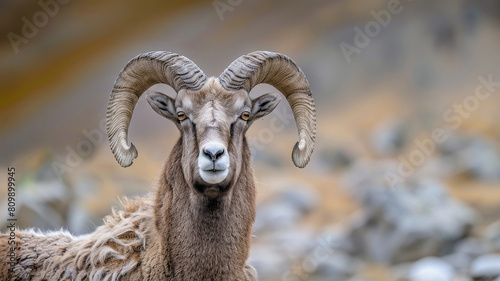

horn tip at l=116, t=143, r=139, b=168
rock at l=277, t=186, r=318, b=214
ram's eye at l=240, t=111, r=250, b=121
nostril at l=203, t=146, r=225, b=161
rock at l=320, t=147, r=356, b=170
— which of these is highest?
rock at l=320, t=147, r=356, b=170

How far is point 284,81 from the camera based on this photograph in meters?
6.14

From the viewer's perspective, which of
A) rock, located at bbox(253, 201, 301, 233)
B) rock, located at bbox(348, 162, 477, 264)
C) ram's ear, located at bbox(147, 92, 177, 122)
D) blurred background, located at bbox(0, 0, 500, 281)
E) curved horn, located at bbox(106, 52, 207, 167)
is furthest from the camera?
rock, located at bbox(253, 201, 301, 233)

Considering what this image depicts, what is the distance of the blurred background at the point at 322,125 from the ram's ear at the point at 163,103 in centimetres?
651

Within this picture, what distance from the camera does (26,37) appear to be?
14.5 m

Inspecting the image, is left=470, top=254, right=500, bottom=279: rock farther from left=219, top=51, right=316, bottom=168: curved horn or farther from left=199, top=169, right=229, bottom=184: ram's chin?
left=199, top=169, right=229, bottom=184: ram's chin

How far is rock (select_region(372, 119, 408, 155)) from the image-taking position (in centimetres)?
1786

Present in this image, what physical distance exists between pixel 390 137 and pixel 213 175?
13.8m

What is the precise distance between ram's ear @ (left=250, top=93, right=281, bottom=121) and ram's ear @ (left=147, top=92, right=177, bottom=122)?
0.68 meters

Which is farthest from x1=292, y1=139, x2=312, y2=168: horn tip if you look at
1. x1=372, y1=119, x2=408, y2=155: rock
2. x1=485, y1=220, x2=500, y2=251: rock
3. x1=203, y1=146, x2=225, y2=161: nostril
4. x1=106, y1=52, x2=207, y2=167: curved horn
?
x1=372, y1=119, x2=408, y2=155: rock

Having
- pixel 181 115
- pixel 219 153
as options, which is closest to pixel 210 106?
pixel 181 115

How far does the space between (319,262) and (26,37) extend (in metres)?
8.02

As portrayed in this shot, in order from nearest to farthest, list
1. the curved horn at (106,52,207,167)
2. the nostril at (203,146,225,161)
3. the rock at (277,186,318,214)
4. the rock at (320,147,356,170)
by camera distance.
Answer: the nostril at (203,146,225,161), the curved horn at (106,52,207,167), the rock at (277,186,318,214), the rock at (320,147,356,170)

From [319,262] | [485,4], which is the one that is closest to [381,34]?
[485,4]

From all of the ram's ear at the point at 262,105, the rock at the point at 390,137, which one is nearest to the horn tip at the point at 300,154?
the ram's ear at the point at 262,105
